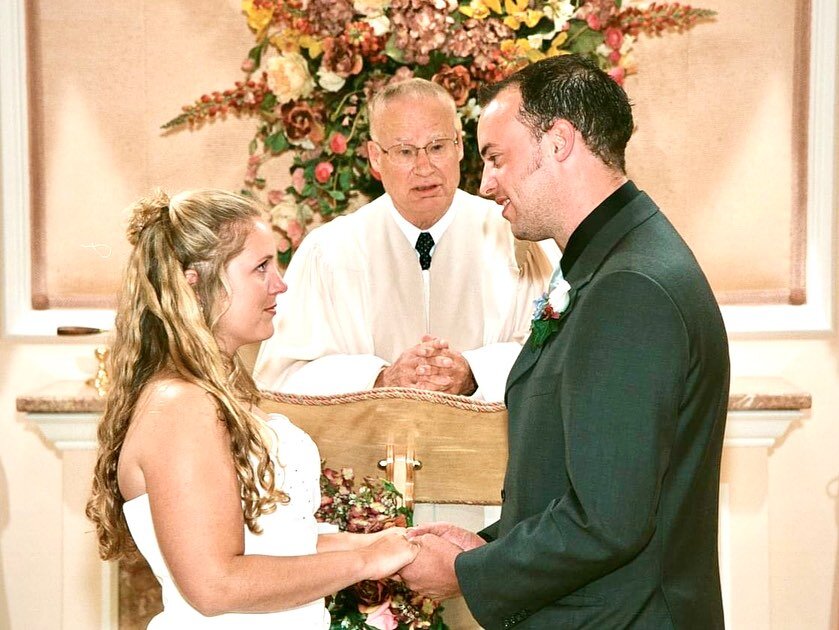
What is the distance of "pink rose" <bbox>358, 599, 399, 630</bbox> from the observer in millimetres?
2863

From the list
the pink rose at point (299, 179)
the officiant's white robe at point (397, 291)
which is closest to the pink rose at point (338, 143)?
the pink rose at point (299, 179)

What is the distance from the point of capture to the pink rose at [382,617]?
2863mm

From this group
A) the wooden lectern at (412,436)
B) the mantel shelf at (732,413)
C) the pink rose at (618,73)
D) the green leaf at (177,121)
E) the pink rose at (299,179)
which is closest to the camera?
the wooden lectern at (412,436)

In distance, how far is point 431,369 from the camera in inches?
135

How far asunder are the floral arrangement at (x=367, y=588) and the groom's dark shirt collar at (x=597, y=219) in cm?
103

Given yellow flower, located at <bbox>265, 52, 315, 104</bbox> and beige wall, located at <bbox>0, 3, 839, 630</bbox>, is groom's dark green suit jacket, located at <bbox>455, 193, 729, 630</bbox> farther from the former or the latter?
beige wall, located at <bbox>0, 3, 839, 630</bbox>

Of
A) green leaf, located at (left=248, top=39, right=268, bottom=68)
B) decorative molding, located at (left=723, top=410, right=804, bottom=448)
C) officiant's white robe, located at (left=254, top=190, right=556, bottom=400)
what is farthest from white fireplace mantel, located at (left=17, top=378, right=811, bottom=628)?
green leaf, located at (left=248, top=39, right=268, bottom=68)

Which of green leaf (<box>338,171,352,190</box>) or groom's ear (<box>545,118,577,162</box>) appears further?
green leaf (<box>338,171,352,190</box>)

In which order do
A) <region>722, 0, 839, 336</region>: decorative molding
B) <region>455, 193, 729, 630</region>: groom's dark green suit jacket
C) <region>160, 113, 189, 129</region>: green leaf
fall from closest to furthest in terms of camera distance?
<region>455, 193, 729, 630</region>: groom's dark green suit jacket → <region>722, 0, 839, 336</region>: decorative molding → <region>160, 113, 189, 129</region>: green leaf

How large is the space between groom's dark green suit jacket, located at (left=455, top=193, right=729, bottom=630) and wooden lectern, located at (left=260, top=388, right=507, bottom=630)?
43.9 inches

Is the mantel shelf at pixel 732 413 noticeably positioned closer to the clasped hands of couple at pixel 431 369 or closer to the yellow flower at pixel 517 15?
the clasped hands of couple at pixel 431 369

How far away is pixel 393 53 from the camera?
3.76m

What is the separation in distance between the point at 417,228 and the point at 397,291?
228 mm

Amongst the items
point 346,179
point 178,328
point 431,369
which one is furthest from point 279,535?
point 346,179
